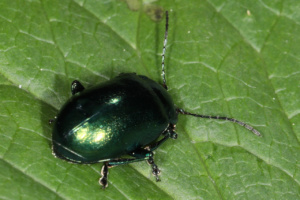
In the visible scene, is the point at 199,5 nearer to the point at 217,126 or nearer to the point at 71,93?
the point at 217,126

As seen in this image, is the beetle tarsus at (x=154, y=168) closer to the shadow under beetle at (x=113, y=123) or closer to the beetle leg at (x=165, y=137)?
the shadow under beetle at (x=113, y=123)

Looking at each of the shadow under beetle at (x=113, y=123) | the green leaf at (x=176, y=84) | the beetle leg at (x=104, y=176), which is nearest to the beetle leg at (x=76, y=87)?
the shadow under beetle at (x=113, y=123)

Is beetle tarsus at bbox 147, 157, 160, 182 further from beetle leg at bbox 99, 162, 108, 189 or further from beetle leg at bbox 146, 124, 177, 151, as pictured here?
beetle leg at bbox 99, 162, 108, 189

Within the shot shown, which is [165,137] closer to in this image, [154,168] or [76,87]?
[154,168]

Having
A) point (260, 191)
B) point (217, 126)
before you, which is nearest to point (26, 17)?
point (217, 126)

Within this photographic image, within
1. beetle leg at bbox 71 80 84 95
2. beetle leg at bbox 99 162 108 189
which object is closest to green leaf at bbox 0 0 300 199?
beetle leg at bbox 99 162 108 189
